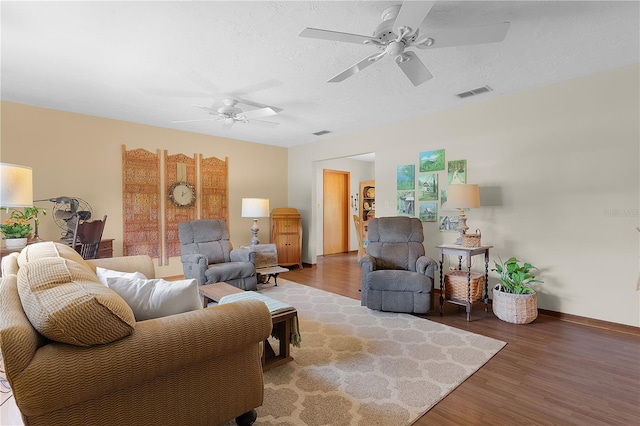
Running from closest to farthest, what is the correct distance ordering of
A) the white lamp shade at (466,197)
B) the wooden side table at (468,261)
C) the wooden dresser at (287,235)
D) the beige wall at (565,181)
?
the beige wall at (565,181) → the wooden side table at (468,261) → the white lamp shade at (466,197) → the wooden dresser at (287,235)

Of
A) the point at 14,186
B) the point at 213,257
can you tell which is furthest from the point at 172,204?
the point at 14,186

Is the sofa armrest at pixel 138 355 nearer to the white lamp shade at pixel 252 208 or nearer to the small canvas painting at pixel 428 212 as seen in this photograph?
the small canvas painting at pixel 428 212

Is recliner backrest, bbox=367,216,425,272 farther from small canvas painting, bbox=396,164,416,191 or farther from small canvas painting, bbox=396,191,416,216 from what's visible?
small canvas painting, bbox=396,164,416,191

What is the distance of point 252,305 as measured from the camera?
60.1 inches

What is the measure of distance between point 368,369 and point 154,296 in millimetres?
1573

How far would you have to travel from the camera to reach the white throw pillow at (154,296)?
4.78 ft

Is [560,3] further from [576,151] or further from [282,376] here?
[282,376]

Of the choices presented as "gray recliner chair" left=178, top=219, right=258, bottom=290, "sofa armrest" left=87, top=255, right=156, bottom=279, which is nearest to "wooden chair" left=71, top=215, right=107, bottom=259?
"sofa armrest" left=87, top=255, right=156, bottom=279

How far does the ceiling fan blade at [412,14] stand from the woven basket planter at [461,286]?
257 centimetres

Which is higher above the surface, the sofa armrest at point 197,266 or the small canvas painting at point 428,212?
the small canvas painting at point 428,212

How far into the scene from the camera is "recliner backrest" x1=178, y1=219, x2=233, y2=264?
14.3ft

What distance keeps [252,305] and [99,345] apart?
622mm

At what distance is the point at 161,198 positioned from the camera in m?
4.92

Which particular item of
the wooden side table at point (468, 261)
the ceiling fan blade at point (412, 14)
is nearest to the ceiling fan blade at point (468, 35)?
the ceiling fan blade at point (412, 14)
